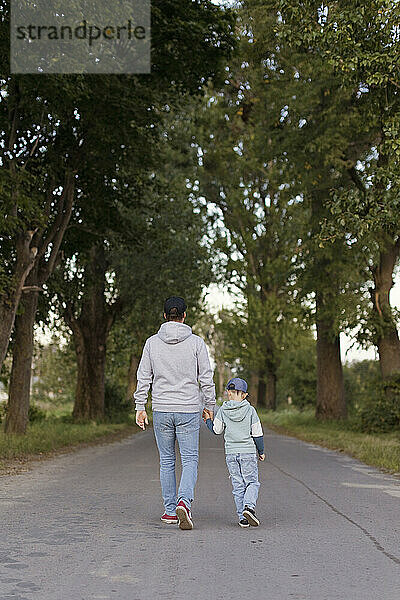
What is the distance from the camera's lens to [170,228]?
28234 millimetres

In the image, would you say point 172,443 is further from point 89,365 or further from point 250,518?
point 89,365

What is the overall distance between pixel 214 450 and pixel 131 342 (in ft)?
71.2

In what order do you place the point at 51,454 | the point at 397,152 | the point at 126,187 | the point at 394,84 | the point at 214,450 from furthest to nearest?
the point at 126,187 → the point at 214,450 → the point at 51,454 → the point at 394,84 → the point at 397,152

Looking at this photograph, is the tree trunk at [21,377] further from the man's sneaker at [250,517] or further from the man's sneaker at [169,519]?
the man's sneaker at [250,517]

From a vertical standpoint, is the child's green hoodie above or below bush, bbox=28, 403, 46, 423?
below

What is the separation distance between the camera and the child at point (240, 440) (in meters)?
7.63

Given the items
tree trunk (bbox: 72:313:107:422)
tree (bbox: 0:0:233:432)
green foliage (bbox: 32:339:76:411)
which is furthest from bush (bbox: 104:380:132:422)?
tree (bbox: 0:0:233:432)

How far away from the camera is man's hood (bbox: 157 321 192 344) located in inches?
308

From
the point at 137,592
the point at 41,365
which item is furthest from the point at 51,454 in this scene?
the point at 41,365

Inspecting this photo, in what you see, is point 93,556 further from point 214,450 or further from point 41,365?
point 41,365

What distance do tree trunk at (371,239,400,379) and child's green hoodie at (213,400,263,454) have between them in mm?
16780

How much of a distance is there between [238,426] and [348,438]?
1403 cm

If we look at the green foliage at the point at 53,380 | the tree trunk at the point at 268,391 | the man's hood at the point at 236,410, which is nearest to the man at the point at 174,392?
the man's hood at the point at 236,410

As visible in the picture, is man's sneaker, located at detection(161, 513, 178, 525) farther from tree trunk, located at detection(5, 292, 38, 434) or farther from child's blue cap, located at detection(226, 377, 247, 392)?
tree trunk, located at detection(5, 292, 38, 434)
